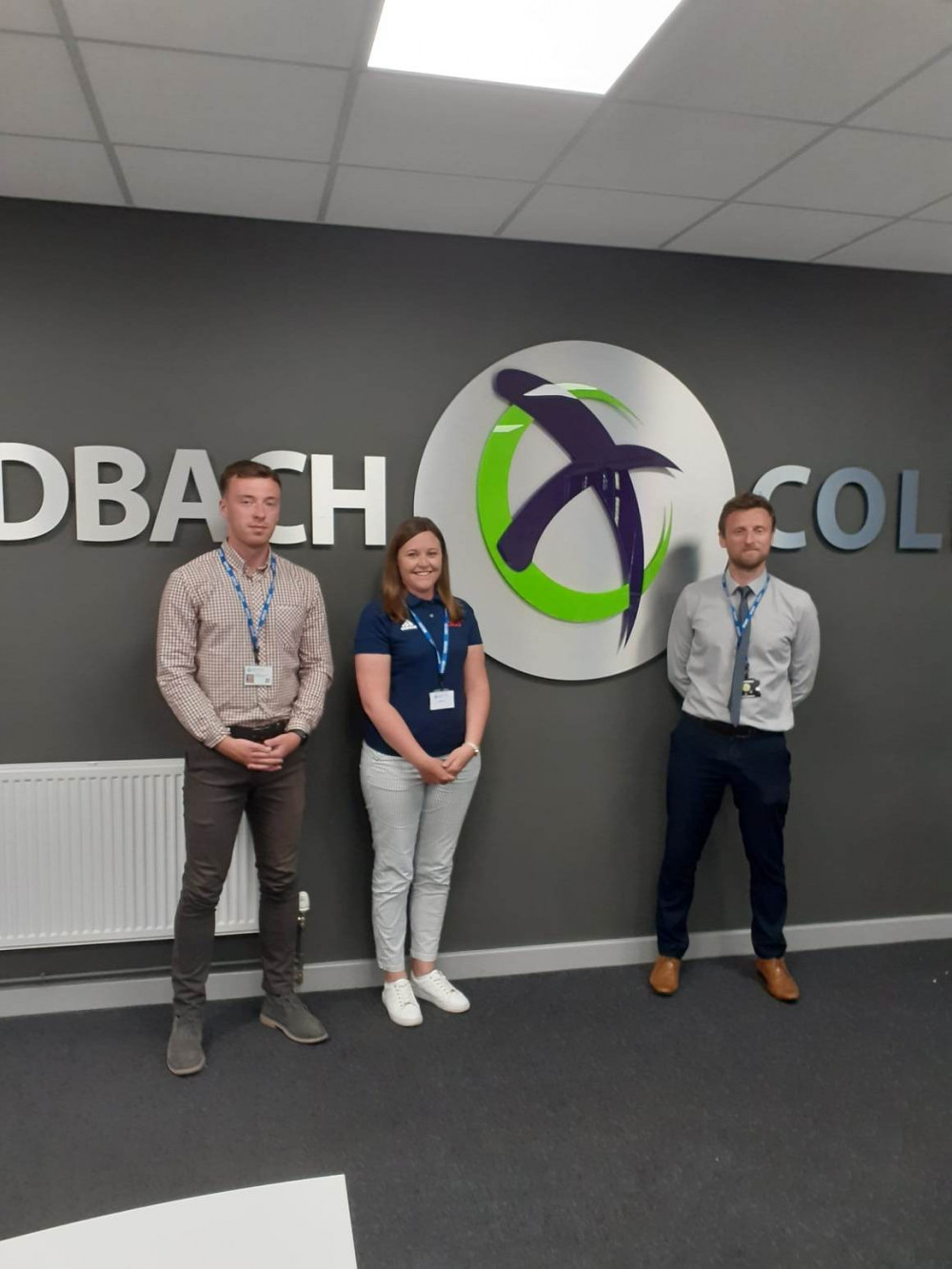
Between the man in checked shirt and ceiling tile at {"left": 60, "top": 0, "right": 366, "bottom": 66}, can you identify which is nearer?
ceiling tile at {"left": 60, "top": 0, "right": 366, "bottom": 66}

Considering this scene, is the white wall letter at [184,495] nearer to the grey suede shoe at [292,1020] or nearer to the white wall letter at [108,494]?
the white wall letter at [108,494]

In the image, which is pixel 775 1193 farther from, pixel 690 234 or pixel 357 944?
pixel 690 234

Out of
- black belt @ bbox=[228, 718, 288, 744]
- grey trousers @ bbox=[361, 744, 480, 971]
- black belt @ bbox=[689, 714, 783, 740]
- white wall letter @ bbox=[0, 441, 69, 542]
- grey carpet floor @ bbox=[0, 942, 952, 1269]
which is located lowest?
grey carpet floor @ bbox=[0, 942, 952, 1269]

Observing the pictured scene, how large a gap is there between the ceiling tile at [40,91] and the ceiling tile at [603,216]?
4.15 ft

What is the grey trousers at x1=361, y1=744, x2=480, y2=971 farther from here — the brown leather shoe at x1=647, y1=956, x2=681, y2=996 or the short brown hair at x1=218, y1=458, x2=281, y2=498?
the short brown hair at x1=218, y1=458, x2=281, y2=498

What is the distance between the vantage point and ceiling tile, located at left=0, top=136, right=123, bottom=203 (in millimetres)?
2324

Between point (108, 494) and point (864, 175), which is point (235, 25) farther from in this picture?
point (864, 175)

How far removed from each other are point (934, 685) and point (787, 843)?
2.86ft

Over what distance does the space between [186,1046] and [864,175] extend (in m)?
3.20

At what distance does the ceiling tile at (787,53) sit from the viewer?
176cm

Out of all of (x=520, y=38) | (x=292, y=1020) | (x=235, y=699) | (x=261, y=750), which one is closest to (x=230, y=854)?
(x=261, y=750)

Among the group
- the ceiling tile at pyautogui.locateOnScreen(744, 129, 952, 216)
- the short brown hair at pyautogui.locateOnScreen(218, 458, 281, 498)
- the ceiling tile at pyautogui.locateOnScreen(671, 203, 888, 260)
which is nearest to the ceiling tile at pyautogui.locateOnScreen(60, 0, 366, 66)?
the short brown hair at pyautogui.locateOnScreen(218, 458, 281, 498)

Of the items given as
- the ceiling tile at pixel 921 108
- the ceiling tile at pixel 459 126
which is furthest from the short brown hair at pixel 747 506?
the ceiling tile at pixel 459 126

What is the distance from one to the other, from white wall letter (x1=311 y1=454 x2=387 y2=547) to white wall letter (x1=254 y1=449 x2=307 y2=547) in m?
0.04
